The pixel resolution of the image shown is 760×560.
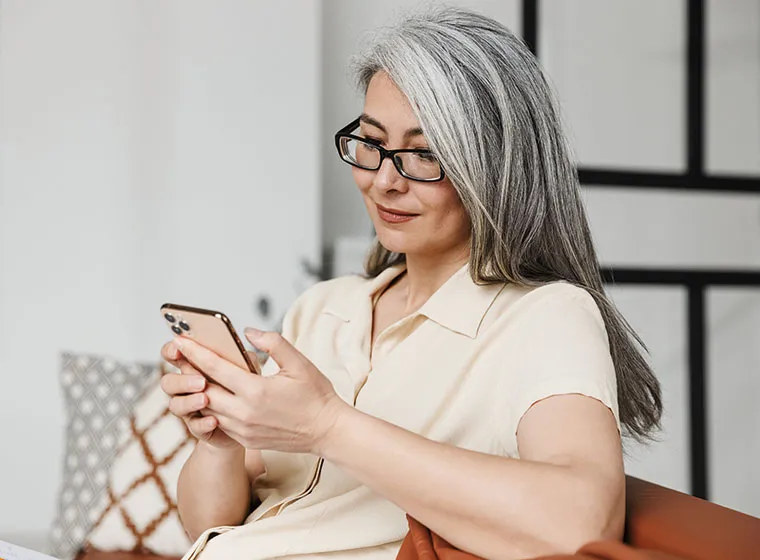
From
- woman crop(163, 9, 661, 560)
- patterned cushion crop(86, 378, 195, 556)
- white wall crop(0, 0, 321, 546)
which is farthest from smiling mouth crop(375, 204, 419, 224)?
white wall crop(0, 0, 321, 546)

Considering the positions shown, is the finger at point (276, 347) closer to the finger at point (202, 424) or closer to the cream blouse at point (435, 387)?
the finger at point (202, 424)

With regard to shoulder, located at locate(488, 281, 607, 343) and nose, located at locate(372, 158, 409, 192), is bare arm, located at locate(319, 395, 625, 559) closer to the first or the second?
shoulder, located at locate(488, 281, 607, 343)

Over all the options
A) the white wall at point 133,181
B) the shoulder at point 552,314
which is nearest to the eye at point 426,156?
the shoulder at point 552,314

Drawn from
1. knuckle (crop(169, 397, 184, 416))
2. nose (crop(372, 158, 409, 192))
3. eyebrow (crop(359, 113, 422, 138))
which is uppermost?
eyebrow (crop(359, 113, 422, 138))

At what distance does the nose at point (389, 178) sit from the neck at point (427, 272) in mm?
175

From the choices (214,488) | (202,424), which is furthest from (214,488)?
(202,424)

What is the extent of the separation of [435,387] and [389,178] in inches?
11.8

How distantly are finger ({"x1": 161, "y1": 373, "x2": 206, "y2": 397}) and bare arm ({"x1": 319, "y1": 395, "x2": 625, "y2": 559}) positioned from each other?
0.16m

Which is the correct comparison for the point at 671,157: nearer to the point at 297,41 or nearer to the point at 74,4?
the point at 297,41

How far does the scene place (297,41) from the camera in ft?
9.23

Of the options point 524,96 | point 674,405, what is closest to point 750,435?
point 674,405

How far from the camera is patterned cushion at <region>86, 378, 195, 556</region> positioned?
74.4 inches

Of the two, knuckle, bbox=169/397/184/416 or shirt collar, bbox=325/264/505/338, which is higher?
shirt collar, bbox=325/264/505/338

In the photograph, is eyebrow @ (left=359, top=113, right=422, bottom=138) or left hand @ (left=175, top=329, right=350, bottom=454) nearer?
left hand @ (left=175, top=329, right=350, bottom=454)
